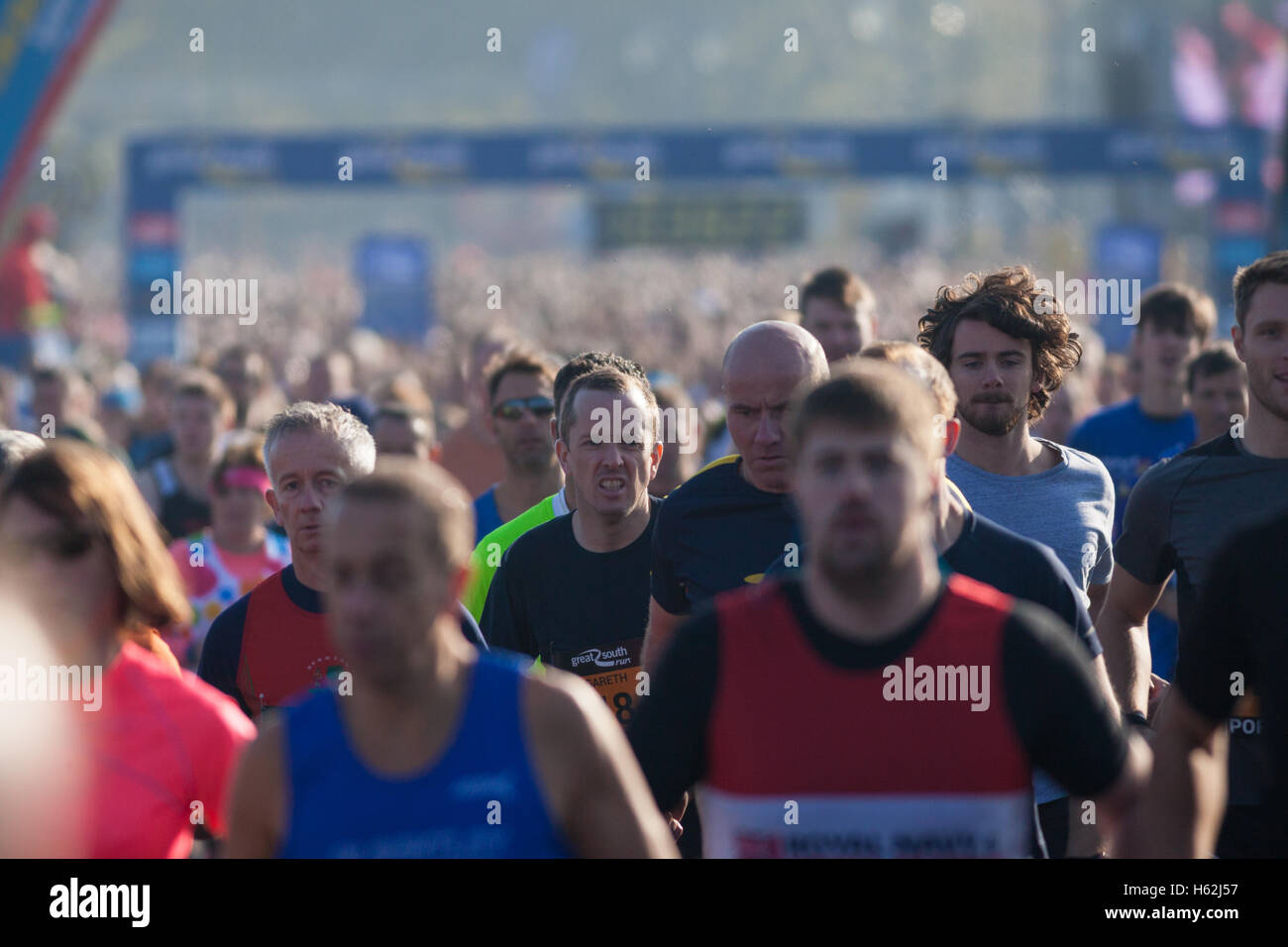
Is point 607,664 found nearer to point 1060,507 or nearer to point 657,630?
point 657,630

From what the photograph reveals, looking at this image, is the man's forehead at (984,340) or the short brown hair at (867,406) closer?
the short brown hair at (867,406)

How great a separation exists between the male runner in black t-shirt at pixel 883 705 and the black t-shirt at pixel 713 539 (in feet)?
5.35

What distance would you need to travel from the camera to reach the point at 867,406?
3438 millimetres

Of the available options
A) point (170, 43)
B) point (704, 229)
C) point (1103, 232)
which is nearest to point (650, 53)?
point (170, 43)

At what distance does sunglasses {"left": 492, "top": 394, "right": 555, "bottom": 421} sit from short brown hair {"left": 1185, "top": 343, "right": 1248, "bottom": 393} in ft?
8.42

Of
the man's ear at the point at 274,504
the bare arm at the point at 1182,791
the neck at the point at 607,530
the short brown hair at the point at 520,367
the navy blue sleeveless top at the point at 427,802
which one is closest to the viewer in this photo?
the navy blue sleeveless top at the point at 427,802

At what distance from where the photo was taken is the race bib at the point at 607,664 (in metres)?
5.62

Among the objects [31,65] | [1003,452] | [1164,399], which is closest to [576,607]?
[1003,452]

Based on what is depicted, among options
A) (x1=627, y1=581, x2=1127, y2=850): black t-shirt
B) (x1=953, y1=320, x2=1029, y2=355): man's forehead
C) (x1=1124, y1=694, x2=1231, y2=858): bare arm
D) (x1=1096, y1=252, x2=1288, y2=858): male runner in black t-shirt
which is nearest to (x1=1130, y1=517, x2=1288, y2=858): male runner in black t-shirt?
(x1=1124, y1=694, x2=1231, y2=858): bare arm

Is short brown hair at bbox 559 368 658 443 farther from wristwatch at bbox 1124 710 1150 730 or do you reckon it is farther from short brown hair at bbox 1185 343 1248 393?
short brown hair at bbox 1185 343 1248 393

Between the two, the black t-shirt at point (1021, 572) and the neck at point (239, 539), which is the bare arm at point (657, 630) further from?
the neck at point (239, 539)

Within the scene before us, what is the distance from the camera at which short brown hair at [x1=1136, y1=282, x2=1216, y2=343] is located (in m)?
8.38

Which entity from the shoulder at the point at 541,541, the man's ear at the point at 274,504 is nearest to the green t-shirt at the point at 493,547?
the shoulder at the point at 541,541

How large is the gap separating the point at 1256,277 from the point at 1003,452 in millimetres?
872
